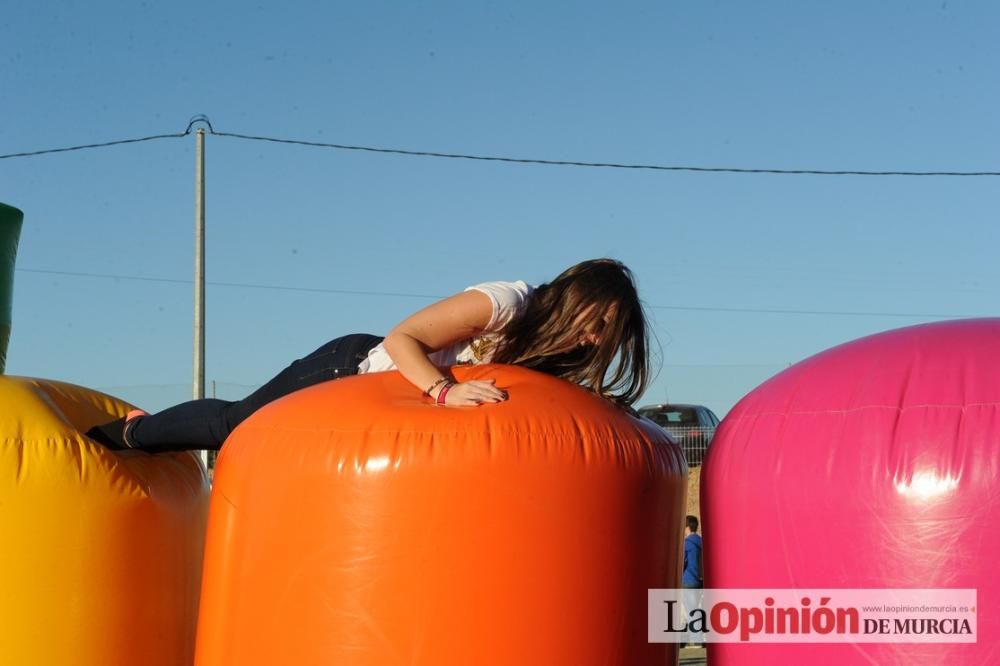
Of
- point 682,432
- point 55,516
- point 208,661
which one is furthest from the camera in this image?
point 682,432

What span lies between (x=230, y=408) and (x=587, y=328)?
124 cm

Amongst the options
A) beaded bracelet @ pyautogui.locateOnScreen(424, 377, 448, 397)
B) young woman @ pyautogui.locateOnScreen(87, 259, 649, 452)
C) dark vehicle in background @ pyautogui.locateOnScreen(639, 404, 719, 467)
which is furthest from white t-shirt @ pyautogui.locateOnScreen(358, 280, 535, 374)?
dark vehicle in background @ pyautogui.locateOnScreen(639, 404, 719, 467)

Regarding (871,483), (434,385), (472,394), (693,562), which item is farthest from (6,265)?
(693,562)

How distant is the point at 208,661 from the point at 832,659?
167cm

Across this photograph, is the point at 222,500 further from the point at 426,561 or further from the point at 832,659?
the point at 832,659

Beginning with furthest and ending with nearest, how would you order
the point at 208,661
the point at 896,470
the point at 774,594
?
the point at 208,661
the point at 774,594
the point at 896,470

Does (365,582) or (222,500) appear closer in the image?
(365,582)

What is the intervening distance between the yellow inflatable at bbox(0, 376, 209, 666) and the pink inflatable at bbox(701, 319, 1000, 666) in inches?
70.3

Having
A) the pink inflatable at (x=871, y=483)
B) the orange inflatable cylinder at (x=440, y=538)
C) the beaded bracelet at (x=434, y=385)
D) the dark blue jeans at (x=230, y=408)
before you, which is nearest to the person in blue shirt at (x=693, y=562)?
the dark blue jeans at (x=230, y=408)

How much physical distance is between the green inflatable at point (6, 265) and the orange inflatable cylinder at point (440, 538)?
2.14 metres

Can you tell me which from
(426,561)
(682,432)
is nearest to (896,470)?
(426,561)

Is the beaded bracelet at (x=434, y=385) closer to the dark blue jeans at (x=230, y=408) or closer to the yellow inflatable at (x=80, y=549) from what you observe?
the dark blue jeans at (x=230, y=408)

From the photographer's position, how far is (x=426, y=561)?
9.59ft

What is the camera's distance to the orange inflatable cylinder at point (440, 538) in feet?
9.55
